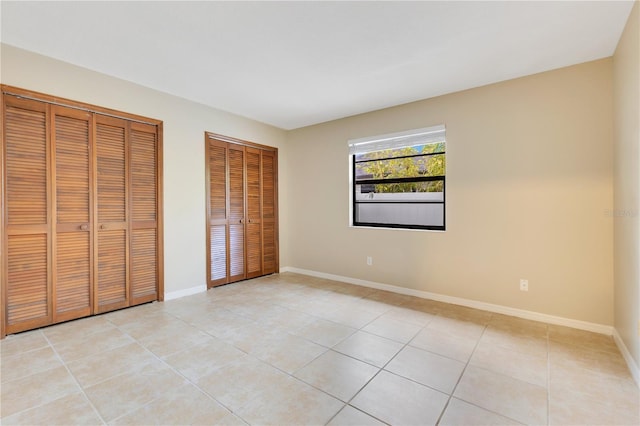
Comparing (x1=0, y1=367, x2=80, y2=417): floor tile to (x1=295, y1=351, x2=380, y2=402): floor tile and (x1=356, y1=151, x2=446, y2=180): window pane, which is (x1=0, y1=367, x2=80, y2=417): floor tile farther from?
(x1=356, y1=151, x2=446, y2=180): window pane

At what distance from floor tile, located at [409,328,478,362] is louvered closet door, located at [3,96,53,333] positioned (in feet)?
11.1

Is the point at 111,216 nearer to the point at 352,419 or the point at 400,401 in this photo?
the point at 352,419

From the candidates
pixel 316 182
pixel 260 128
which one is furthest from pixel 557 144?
pixel 260 128

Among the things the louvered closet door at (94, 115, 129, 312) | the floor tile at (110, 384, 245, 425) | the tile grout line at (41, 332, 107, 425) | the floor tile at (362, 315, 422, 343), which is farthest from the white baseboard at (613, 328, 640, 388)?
the louvered closet door at (94, 115, 129, 312)

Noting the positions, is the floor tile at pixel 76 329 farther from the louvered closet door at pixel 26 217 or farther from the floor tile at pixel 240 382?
the floor tile at pixel 240 382

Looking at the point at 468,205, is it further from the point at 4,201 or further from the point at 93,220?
the point at 4,201

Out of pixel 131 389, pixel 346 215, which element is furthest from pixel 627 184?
pixel 131 389

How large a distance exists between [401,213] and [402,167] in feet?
2.07

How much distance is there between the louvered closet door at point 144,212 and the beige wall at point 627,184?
14.2 feet

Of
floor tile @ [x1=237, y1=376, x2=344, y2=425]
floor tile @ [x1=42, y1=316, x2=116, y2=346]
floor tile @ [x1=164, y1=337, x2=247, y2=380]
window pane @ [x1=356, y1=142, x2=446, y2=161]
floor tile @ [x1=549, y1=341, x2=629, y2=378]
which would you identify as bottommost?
floor tile @ [x1=549, y1=341, x2=629, y2=378]

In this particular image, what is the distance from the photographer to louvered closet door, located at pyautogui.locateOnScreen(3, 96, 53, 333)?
259 cm

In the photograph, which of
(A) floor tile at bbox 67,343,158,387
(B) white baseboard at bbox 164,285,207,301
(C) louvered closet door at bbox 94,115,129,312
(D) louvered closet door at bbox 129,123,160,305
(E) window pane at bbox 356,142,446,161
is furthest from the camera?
(E) window pane at bbox 356,142,446,161

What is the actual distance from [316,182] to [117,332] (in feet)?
10.6

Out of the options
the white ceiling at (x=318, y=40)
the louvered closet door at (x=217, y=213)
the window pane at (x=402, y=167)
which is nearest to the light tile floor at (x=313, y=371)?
the louvered closet door at (x=217, y=213)
